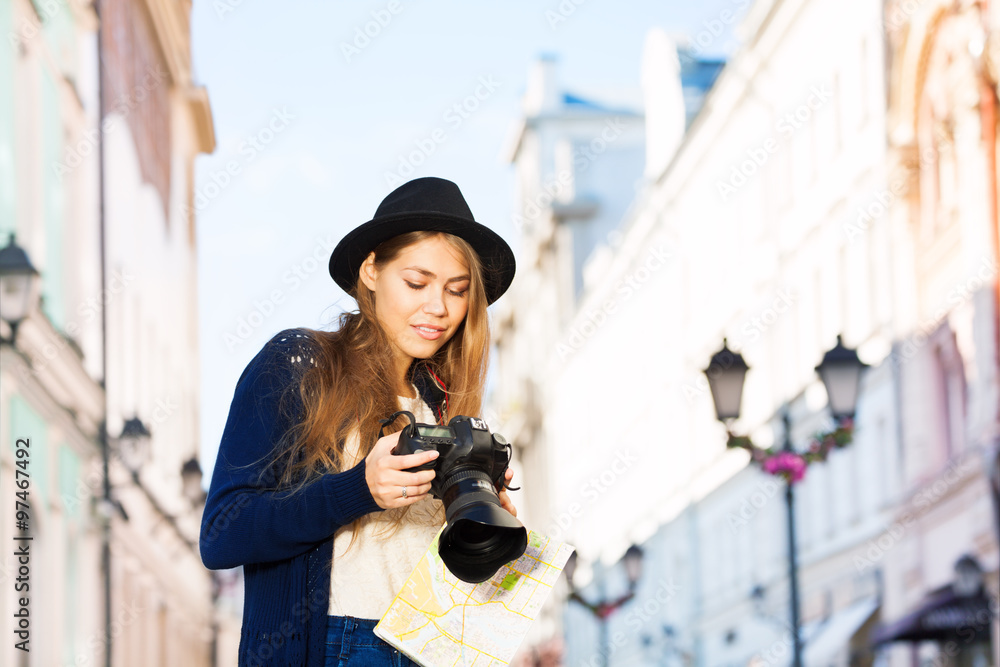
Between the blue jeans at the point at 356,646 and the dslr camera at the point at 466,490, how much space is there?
21 cm

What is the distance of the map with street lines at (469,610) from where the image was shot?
2.21 m

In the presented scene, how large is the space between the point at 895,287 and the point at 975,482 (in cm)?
319

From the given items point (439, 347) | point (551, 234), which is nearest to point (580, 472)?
point (551, 234)

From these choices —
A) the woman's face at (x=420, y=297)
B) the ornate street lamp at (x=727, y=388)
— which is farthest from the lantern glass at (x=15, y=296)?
the woman's face at (x=420, y=297)

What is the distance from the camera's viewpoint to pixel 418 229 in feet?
8.42

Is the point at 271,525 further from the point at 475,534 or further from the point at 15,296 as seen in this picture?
the point at 15,296

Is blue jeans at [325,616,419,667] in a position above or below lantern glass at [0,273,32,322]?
below

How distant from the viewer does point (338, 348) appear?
2488 mm

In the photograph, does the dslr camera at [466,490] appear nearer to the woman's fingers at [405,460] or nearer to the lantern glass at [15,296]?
the woman's fingers at [405,460]

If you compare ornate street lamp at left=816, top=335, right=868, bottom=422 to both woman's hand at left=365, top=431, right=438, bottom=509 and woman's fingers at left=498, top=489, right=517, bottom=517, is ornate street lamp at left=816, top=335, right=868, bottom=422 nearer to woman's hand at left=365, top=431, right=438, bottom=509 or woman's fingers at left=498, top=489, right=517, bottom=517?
woman's fingers at left=498, top=489, right=517, bottom=517

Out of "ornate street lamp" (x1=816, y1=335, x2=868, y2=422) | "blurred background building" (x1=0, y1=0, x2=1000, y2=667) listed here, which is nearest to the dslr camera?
"blurred background building" (x1=0, y1=0, x2=1000, y2=667)

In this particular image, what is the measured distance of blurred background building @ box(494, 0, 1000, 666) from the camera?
1296cm

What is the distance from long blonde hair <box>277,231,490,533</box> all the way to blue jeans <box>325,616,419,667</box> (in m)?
0.18

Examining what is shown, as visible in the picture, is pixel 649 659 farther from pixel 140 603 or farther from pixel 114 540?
pixel 114 540
